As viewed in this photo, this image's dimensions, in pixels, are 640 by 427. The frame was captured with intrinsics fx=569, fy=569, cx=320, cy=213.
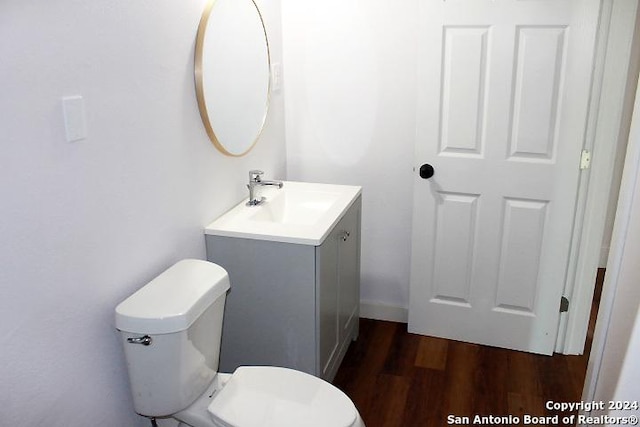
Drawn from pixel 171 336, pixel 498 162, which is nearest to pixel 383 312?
pixel 498 162

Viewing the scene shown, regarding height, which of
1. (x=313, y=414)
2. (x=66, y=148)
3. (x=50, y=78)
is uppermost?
(x=50, y=78)

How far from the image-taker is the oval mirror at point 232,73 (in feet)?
6.72

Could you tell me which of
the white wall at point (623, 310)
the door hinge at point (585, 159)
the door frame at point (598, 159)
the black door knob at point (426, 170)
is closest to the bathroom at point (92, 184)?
the black door knob at point (426, 170)

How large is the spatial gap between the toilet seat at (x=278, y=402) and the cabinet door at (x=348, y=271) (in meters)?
0.68

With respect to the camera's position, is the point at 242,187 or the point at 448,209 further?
the point at 448,209

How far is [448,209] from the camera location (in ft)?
8.88

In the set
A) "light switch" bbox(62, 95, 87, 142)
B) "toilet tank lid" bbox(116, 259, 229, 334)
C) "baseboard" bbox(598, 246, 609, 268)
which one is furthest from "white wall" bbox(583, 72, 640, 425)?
"baseboard" bbox(598, 246, 609, 268)

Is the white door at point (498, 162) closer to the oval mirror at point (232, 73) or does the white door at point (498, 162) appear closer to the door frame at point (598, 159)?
the door frame at point (598, 159)

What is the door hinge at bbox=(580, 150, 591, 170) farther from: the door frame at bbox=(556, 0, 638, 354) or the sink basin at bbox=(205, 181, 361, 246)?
the sink basin at bbox=(205, 181, 361, 246)

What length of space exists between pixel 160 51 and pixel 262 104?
2.61 ft

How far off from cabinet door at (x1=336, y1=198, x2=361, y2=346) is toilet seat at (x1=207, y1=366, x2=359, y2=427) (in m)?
0.68

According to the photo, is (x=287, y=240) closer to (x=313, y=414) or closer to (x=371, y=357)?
(x=313, y=414)

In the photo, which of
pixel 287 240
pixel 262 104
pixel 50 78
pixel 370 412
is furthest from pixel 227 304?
pixel 50 78

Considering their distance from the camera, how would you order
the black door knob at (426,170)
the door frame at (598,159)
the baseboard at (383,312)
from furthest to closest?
1. the baseboard at (383,312)
2. the black door knob at (426,170)
3. the door frame at (598,159)
